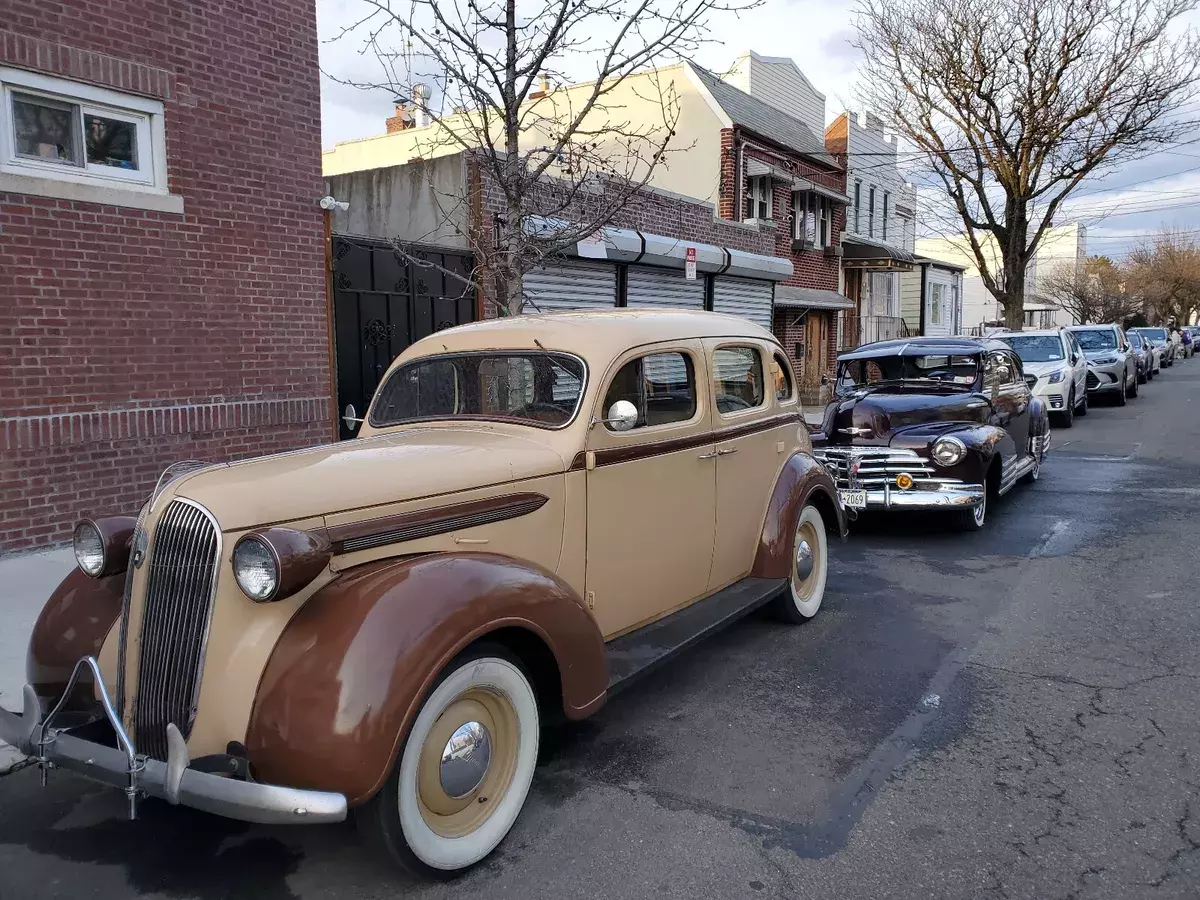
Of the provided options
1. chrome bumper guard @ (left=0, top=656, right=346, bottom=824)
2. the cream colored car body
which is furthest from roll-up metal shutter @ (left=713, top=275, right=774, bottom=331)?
chrome bumper guard @ (left=0, top=656, right=346, bottom=824)

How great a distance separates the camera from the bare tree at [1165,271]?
186 ft

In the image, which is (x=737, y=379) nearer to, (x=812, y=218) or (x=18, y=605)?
(x=18, y=605)

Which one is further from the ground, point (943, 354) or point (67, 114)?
point (67, 114)

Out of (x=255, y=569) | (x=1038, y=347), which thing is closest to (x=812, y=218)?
(x=1038, y=347)

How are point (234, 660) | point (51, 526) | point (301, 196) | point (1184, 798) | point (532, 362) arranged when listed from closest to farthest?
point (234, 660), point (1184, 798), point (532, 362), point (51, 526), point (301, 196)

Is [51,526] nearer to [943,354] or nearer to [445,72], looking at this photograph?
[445,72]

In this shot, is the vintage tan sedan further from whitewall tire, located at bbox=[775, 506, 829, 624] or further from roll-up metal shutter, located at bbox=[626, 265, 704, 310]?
roll-up metal shutter, located at bbox=[626, 265, 704, 310]

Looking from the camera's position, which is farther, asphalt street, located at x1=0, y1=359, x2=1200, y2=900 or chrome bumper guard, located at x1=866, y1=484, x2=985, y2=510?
chrome bumper guard, located at x1=866, y1=484, x2=985, y2=510

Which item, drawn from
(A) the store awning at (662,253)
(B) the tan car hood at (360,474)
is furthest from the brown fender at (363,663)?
(A) the store awning at (662,253)

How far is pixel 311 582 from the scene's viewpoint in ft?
9.23

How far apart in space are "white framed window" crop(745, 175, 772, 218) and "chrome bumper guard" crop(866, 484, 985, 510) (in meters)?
13.0

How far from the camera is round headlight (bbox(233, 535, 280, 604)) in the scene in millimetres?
2658

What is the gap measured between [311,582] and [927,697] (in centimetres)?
302

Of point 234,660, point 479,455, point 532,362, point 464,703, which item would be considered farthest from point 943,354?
point 234,660
